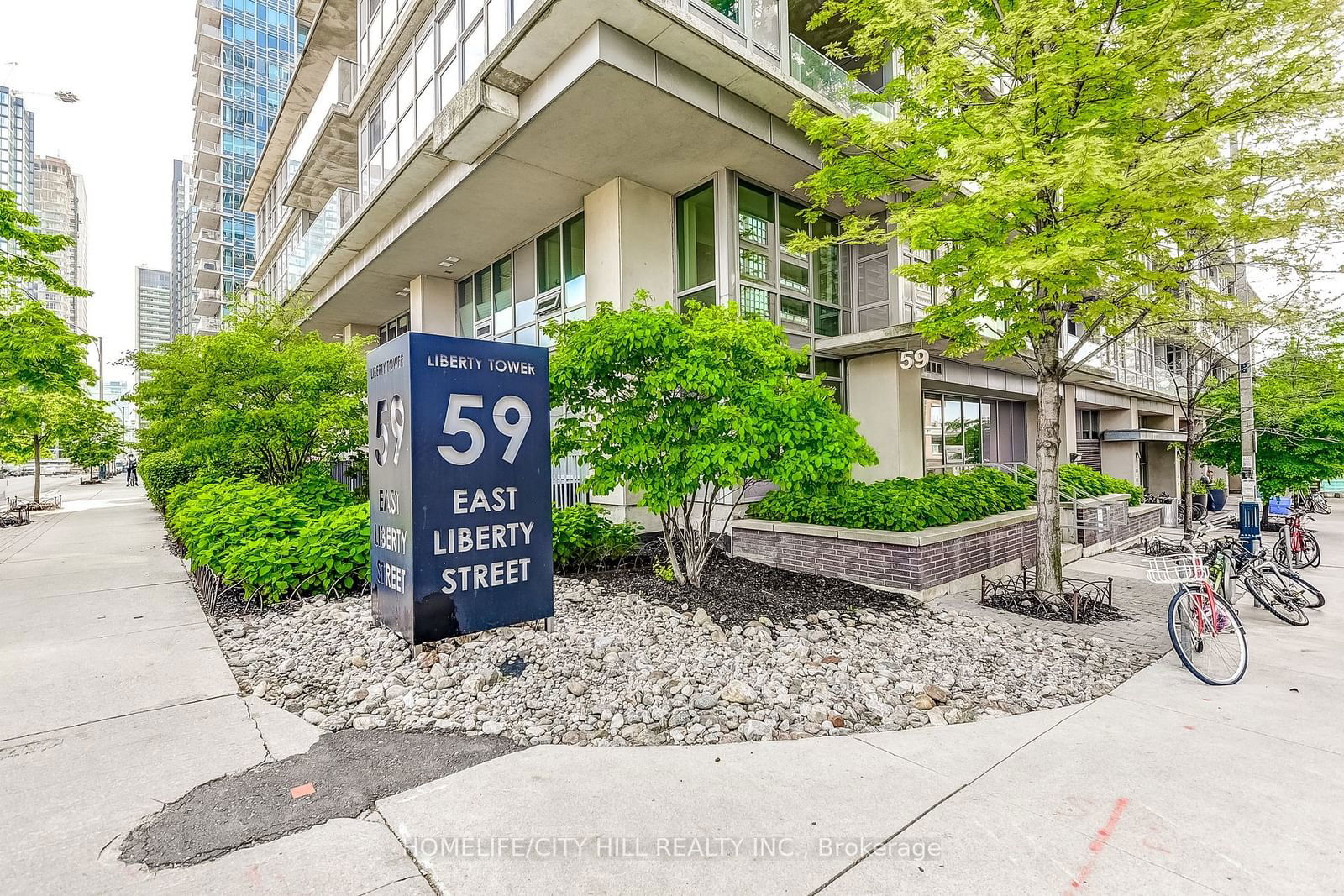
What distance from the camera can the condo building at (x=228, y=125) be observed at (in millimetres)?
35781

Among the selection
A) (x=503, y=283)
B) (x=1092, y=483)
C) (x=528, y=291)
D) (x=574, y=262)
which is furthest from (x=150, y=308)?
(x=1092, y=483)

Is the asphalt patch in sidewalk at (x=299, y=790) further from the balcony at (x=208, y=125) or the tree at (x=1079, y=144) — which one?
the balcony at (x=208, y=125)

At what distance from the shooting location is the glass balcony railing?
10.4 metres

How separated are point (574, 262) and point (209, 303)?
1397 inches

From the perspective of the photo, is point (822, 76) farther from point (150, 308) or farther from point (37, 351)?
point (150, 308)

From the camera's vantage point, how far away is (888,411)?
1248 cm

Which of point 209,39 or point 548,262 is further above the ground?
point 209,39

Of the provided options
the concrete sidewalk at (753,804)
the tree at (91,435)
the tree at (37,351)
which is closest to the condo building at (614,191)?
the concrete sidewalk at (753,804)

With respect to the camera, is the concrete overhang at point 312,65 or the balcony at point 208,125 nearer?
the concrete overhang at point 312,65

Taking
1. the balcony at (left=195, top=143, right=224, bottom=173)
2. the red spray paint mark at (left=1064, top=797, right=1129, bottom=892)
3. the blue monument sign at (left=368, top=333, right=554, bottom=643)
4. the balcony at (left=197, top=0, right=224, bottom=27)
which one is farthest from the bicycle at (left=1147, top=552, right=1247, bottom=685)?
the balcony at (left=197, top=0, right=224, bottom=27)

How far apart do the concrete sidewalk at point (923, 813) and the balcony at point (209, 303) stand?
42443 mm

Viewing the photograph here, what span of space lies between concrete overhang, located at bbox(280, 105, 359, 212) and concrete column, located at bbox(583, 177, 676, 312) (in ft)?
33.4

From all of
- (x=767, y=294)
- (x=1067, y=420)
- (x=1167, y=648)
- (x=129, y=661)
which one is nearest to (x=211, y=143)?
(x=767, y=294)

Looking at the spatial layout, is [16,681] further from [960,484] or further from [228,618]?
[960,484]
